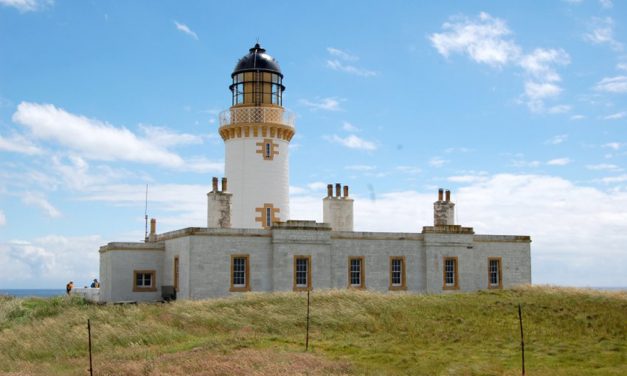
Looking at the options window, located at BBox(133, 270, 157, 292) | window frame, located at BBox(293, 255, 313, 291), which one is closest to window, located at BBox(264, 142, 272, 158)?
window frame, located at BBox(293, 255, 313, 291)

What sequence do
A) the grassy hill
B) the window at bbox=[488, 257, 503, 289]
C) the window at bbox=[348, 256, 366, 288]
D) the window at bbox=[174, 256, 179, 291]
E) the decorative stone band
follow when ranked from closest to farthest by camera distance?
1. the grassy hill
2. the window at bbox=[174, 256, 179, 291]
3. the window at bbox=[348, 256, 366, 288]
4. the window at bbox=[488, 257, 503, 289]
5. the decorative stone band

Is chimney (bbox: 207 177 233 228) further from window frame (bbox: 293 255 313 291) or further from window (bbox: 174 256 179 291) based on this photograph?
window frame (bbox: 293 255 313 291)

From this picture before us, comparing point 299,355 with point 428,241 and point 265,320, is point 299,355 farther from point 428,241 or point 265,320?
point 428,241

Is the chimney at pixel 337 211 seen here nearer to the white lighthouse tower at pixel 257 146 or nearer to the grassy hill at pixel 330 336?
the white lighthouse tower at pixel 257 146

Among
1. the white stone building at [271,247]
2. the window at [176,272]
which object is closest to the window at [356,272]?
the white stone building at [271,247]

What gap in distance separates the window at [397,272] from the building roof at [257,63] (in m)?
11.7

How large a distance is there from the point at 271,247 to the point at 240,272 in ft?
5.57

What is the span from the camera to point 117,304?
29.2 metres

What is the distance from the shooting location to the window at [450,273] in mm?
33812

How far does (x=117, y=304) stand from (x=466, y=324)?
1407 centimetres

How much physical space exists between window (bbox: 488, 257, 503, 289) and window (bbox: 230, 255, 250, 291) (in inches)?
495

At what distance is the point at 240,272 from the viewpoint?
3027 centimetres

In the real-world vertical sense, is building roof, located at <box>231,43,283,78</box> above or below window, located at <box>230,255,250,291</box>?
above

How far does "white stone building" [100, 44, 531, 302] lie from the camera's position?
30188mm
